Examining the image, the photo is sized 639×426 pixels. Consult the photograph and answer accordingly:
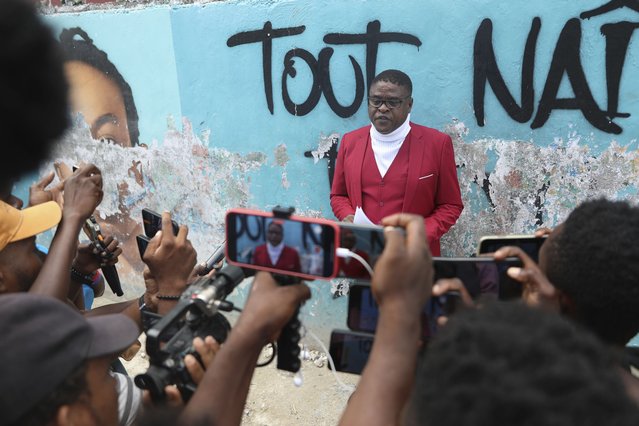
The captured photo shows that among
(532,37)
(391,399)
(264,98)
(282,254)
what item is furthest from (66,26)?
(391,399)

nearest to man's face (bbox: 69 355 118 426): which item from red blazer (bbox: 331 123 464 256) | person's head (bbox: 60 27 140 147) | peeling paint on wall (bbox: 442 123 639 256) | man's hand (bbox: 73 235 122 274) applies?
man's hand (bbox: 73 235 122 274)

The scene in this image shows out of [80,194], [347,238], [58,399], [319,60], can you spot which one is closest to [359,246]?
[347,238]

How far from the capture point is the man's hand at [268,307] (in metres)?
1.09

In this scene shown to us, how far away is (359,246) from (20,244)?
1.12 meters

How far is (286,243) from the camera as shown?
3.74ft

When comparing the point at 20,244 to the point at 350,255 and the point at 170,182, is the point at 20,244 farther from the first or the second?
the point at 170,182

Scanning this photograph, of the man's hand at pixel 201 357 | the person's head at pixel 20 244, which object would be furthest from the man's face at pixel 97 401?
the person's head at pixel 20 244

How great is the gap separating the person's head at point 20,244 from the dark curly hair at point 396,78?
5.36ft

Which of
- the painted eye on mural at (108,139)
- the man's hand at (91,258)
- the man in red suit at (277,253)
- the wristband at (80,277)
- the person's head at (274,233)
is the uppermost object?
the person's head at (274,233)

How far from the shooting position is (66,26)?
3684mm

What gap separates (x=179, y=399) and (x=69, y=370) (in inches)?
9.4

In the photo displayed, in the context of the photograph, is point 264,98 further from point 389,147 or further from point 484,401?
point 484,401

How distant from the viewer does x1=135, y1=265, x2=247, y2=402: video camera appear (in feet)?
3.46

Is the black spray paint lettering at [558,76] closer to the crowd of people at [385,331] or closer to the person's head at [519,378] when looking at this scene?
the crowd of people at [385,331]
